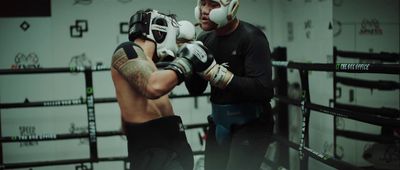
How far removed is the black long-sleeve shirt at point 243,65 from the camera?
221 cm

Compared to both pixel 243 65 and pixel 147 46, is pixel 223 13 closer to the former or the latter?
pixel 243 65

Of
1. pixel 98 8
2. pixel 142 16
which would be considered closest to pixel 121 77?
pixel 142 16

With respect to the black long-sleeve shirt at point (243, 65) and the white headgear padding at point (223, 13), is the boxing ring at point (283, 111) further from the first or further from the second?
the white headgear padding at point (223, 13)

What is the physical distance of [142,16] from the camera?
6.49 ft

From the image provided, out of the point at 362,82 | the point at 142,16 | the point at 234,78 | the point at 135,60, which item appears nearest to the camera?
the point at 135,60

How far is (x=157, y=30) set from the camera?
78.0 inches

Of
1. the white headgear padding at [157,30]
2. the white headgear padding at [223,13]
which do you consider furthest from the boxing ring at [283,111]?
the white headgear padding at [157,30]

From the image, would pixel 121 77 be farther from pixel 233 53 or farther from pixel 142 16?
pixel 233 53

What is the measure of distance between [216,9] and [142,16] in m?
0.47

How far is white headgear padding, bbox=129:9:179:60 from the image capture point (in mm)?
1974

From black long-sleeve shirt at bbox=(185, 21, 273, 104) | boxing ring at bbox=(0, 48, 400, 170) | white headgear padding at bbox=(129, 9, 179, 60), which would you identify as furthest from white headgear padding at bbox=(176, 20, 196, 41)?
boxing ring at bbox=(0, 48, 400, 170)

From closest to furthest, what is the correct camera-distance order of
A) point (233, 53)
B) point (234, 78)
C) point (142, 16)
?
point (142, 16) → point (234, 78) → point (233, 53)

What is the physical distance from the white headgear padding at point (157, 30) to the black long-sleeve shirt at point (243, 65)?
1.23ft

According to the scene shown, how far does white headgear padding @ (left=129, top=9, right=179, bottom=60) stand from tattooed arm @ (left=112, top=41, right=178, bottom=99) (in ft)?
0.38
